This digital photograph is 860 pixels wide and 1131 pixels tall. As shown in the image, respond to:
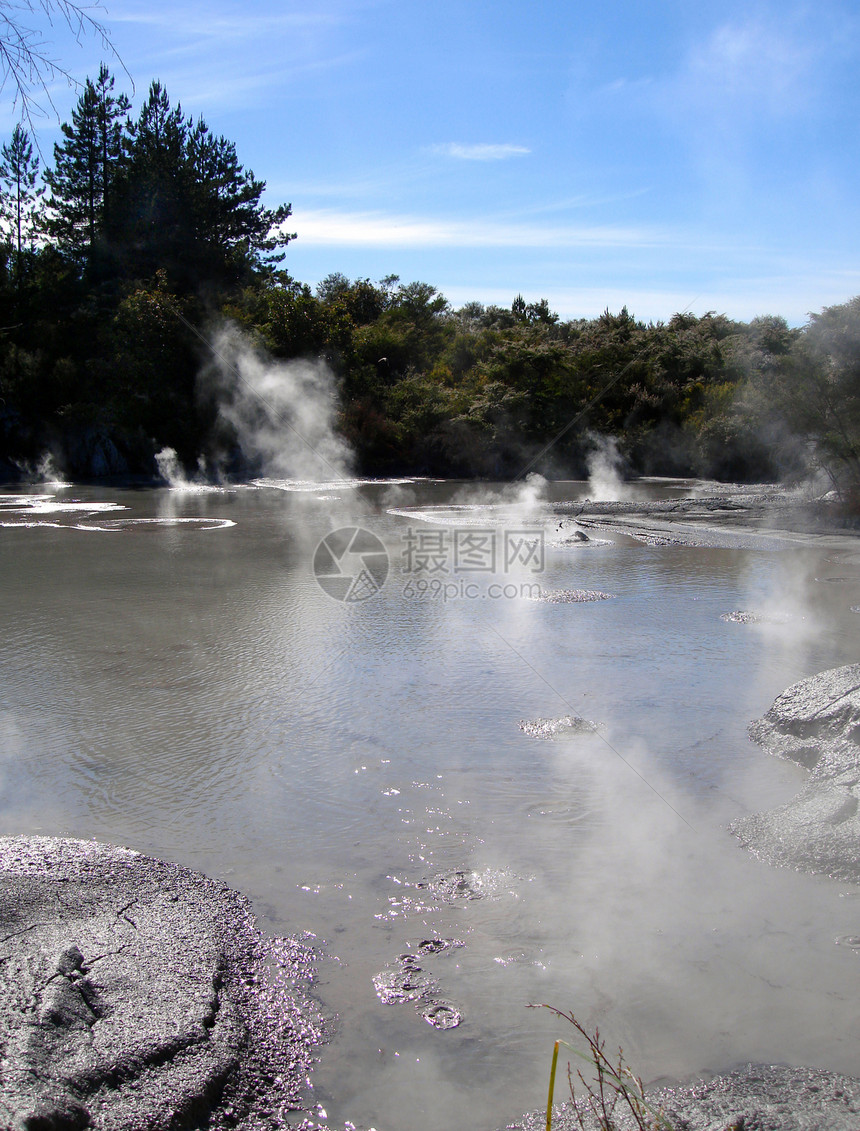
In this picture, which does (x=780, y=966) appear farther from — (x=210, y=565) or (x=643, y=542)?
(x=643, y=542)

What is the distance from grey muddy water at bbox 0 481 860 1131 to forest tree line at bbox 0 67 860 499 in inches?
811

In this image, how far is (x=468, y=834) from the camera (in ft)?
11.9

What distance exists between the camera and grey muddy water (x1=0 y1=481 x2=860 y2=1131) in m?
2.50

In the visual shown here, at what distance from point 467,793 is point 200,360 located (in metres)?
27.3

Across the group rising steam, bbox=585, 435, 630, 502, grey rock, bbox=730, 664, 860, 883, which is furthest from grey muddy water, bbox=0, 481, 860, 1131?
rising steam, bbox=585, 435, 630, 502

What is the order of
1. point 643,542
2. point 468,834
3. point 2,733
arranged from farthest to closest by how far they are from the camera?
point 643,542 < point 2,733 < point 468,834

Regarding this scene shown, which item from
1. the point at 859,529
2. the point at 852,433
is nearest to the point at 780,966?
the point at 859,529

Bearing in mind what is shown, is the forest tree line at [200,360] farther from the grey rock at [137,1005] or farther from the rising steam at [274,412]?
the grey rock at [137,1005]

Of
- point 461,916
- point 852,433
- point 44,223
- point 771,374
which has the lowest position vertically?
point 461,916

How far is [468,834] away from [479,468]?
26506 mm

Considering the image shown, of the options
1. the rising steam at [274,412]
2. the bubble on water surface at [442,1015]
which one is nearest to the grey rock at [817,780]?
the bubble on water surface at [442,1015]

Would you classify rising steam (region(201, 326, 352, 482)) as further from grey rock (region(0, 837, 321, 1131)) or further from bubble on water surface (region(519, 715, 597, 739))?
grey rock (region(0, 837, 321, 1131))

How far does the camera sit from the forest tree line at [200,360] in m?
28.5

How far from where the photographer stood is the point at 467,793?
402cm
